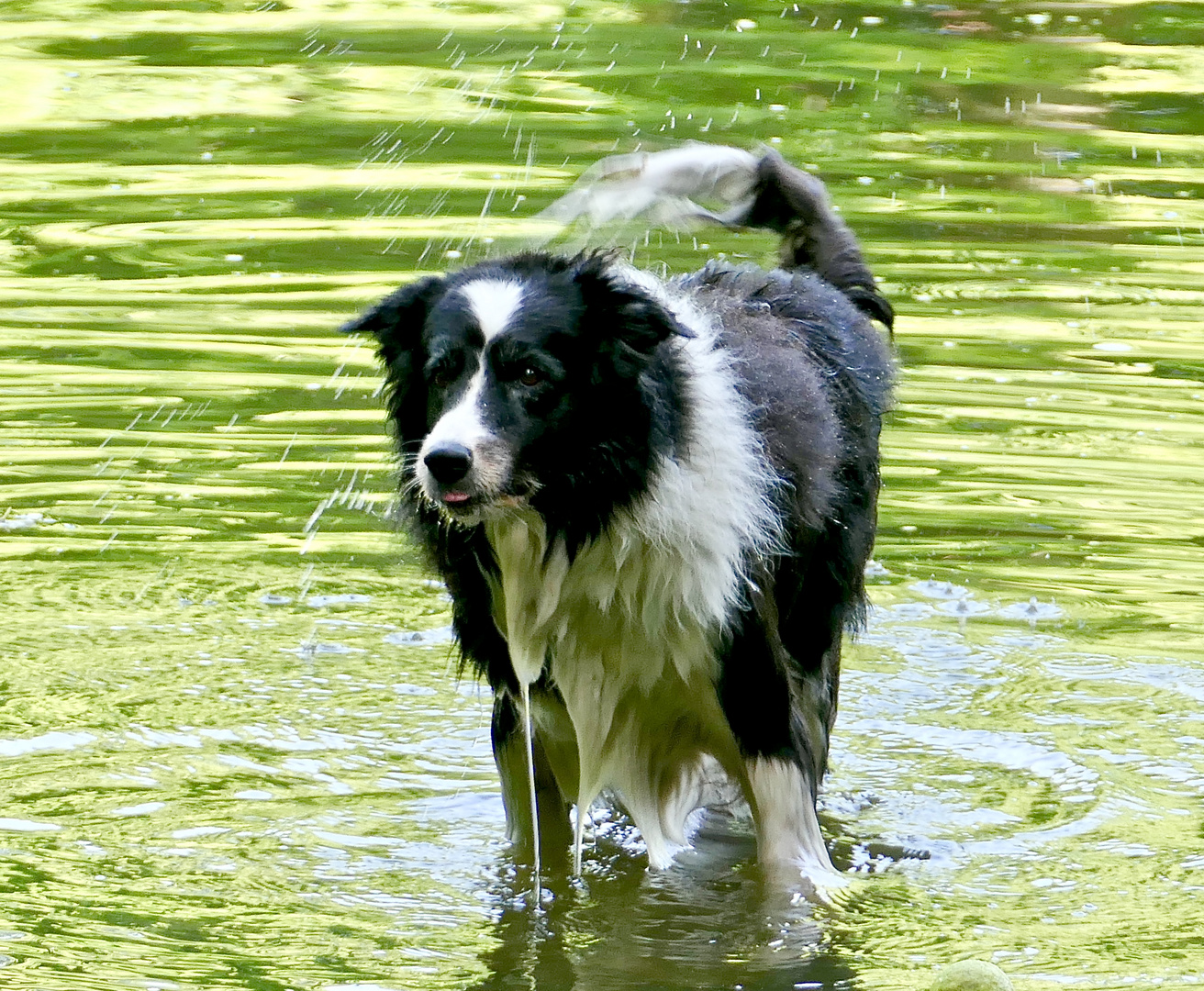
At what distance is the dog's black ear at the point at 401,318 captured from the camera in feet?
15.4

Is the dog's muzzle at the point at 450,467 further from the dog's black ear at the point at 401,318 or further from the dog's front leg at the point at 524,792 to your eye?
the dog's front leg at the point at 524,792

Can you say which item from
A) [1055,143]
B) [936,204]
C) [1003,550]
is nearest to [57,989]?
[1003,550]

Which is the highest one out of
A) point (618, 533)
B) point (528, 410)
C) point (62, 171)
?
point (528, 410)

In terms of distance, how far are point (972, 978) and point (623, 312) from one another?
163cm

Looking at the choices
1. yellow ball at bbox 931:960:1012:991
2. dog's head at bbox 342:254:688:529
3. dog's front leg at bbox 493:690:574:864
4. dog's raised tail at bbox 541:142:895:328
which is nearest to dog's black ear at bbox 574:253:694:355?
dog's head at bbox 342:254:688:529

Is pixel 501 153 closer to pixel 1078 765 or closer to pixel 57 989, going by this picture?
pixel 1078 765

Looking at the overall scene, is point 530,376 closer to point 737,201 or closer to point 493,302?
point 493,302

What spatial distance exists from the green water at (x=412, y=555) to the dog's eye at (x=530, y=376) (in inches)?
50.0

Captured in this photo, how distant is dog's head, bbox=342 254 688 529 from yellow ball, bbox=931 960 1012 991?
1.26 metres

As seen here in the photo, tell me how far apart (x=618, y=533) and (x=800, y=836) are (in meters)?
0.93

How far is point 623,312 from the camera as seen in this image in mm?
4504

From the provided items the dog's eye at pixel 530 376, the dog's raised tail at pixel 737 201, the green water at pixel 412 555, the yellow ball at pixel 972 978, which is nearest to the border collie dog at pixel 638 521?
the dog's eye at pixel 530 376

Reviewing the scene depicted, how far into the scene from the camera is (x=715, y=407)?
4.67m

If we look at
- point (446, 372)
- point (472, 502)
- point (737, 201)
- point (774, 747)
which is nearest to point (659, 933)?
point (774, 747)
